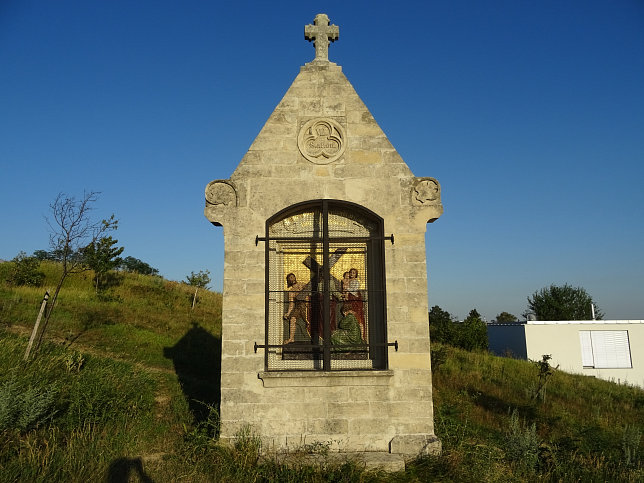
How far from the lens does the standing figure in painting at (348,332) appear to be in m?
6.02

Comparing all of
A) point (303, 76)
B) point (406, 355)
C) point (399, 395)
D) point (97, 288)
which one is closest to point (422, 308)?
point (406, 355)

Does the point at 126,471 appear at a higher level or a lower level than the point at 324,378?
lower

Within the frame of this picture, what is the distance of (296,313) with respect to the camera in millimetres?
6156

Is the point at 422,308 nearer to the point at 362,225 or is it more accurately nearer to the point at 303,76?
the point at 362,225

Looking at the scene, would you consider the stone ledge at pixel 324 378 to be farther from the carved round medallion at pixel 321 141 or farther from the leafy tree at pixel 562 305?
the leafy tree at pixel 562 305

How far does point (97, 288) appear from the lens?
18688 millimetres

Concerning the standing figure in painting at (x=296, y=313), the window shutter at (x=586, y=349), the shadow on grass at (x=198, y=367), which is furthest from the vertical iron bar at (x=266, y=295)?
the window shutter at (x=586, y=349)

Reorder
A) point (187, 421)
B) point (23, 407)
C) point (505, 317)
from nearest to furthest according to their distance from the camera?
1. point (23, 407)
2. point (187, 421)
3. point (505, 317)

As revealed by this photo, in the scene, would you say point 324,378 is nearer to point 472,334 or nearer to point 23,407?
point 23,407

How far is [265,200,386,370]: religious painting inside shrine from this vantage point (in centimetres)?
589

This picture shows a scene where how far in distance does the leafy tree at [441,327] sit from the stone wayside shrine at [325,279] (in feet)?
47.6

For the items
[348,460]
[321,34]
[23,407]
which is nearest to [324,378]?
[348,460]

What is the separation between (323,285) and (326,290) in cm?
20

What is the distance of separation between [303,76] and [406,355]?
412 cm
